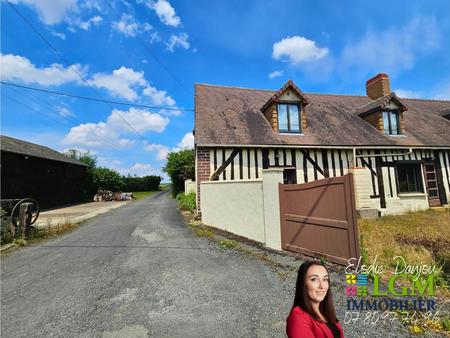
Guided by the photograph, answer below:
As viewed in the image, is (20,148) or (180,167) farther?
(180,167)

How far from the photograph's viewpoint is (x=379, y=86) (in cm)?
1423

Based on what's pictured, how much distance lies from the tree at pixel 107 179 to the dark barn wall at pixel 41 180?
8.11 feet

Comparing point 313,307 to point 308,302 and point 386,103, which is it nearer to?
point 308,302

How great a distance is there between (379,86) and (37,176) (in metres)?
24.0

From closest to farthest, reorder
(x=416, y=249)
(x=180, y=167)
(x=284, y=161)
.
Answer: (x=416, y=249), (x=284, y=161), (x=180, y=167)

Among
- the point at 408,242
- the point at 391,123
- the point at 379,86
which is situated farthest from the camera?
the point at 379,86

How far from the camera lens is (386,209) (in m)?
10.2

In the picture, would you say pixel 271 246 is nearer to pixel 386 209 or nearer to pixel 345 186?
pixel 345 186

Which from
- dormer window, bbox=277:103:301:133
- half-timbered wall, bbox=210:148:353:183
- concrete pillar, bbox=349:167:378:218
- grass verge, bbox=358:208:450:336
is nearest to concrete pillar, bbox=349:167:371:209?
concrete pillar, bbox=349:167:378:218

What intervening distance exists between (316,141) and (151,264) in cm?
844

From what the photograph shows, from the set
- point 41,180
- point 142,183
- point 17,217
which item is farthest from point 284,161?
point 142,183

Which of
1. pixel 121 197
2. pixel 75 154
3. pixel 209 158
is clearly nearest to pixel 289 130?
pixel 209 158

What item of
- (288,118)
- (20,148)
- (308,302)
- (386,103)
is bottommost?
(308,302)

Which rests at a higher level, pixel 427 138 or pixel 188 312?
pixel 427 138
